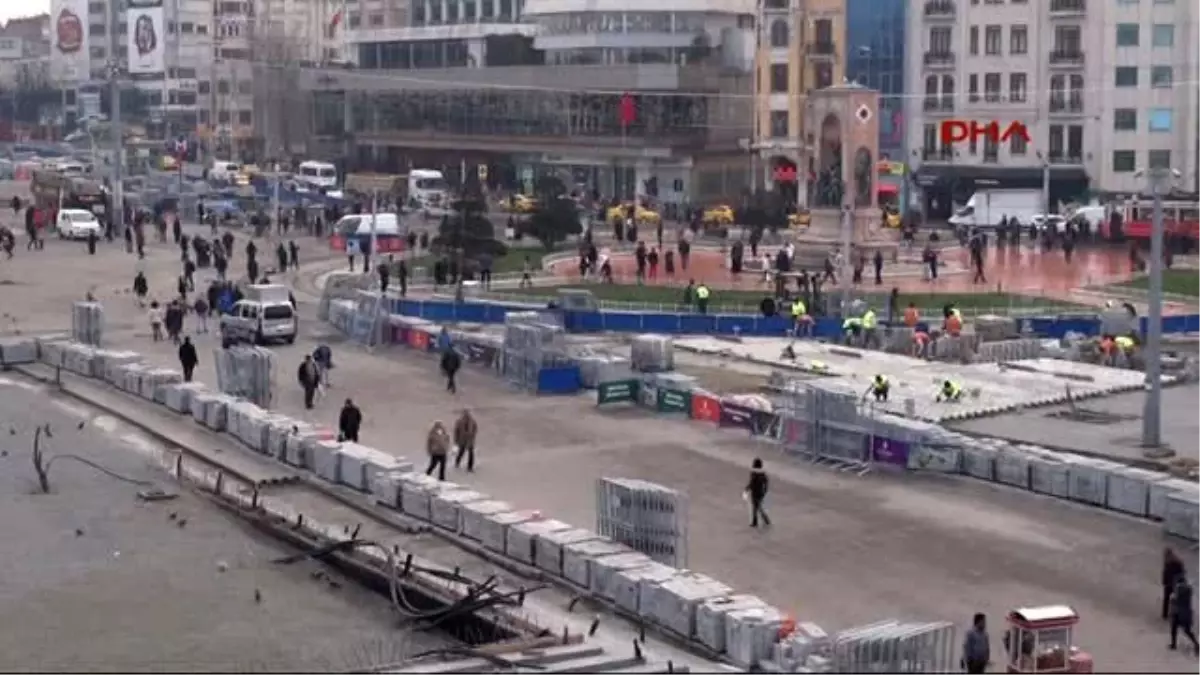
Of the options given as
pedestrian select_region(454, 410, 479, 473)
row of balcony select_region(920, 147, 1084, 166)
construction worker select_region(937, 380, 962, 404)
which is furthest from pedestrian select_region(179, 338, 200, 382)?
row of balcony select_region(920, 147, 1084, 166)

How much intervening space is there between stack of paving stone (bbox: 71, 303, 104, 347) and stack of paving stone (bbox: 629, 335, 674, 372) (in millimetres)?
10972

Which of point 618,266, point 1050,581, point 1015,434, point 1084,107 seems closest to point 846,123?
point 618,266

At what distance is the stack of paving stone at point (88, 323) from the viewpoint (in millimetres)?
37750

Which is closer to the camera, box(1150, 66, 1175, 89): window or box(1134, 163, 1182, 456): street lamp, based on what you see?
box(1134, 163, 1182, 456): street lamp

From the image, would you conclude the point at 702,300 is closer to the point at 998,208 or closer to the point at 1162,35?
the point at 998,208

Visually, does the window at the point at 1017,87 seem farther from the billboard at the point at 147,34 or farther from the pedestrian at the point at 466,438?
the billboard at the point at 147,34

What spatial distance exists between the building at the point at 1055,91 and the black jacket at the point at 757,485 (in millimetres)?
45051

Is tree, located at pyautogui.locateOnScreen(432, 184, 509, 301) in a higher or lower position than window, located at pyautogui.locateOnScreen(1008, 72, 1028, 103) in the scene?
lower

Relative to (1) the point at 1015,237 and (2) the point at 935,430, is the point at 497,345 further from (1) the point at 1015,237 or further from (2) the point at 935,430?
(1) the point at 1015,237

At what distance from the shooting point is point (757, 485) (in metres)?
22.5

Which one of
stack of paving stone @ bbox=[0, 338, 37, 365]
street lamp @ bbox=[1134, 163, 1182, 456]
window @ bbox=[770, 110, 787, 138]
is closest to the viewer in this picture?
street lamp @ bbox=[1134, 163, 1182, 456]

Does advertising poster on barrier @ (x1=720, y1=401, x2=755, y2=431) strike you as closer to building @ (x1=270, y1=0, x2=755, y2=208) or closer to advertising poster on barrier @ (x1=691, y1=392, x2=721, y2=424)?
Result: advertising poster on barrier @ (x1=691, y1=392, x2=721, y2=424)

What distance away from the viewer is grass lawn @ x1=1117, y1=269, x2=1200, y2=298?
46.7 metres

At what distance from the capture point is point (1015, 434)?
28.2 meters
